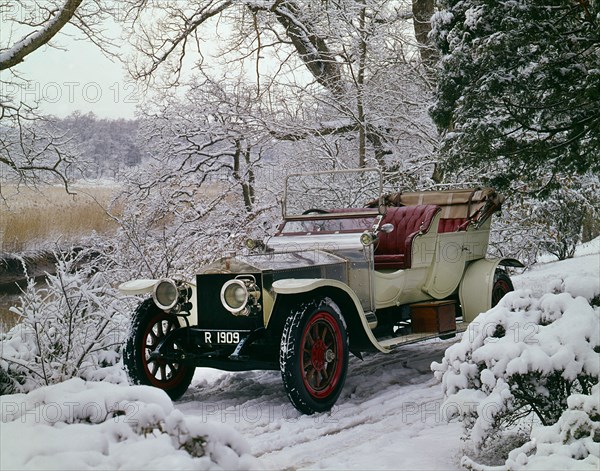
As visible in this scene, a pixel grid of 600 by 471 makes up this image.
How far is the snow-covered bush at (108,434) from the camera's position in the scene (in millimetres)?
2996

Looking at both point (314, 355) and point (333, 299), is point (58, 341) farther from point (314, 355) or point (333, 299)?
point (333, 299)

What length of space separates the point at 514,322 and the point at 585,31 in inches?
179

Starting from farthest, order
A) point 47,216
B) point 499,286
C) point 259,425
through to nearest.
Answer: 1. point 47,216
2. point 499,286
3. point 259,425

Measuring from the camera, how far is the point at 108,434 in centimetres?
319

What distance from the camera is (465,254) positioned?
25.4 ft

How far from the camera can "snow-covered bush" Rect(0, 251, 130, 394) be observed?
5.47 m

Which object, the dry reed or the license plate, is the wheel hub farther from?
the dry reed

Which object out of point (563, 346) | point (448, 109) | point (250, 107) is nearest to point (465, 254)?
point (448, 109)

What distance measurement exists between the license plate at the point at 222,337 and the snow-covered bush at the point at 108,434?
204cm

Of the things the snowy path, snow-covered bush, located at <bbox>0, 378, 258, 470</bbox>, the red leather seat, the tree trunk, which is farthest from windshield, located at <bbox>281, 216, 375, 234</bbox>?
the tree trunk

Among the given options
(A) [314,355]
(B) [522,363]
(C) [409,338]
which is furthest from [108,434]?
(C) [409,338]

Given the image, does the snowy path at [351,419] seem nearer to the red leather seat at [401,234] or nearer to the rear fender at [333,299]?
the rear fender at [333,299]

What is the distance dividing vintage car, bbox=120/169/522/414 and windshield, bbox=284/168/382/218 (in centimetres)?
456

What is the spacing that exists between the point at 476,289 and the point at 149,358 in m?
3.57
